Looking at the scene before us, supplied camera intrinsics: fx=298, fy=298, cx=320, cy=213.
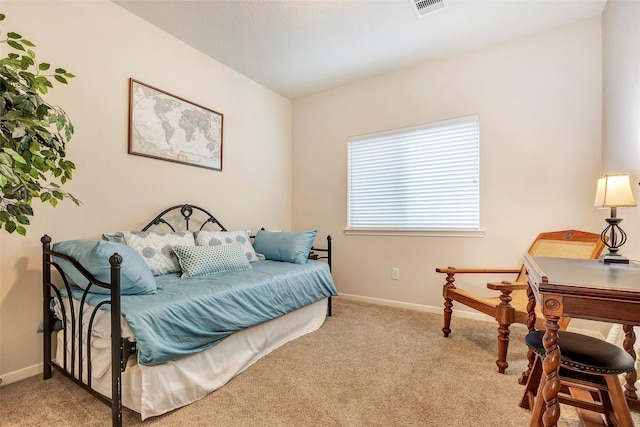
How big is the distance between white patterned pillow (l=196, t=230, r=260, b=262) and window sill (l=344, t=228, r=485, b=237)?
1.21 meters

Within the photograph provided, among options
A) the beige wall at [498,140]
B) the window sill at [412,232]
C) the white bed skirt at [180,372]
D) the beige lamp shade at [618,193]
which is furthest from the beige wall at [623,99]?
the white bed skirt at [180,372]

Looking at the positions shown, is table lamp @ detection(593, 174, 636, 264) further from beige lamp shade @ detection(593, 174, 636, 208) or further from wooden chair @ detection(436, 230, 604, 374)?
wooden chair @ detection(436, 230, 604, 374)

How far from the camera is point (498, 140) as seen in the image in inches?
106

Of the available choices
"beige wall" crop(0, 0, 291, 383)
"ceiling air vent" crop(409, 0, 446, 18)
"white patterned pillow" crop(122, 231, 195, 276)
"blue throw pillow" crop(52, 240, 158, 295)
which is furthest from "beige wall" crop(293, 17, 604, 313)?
"blue throw pillow" crop(52, 240, 158, 295)

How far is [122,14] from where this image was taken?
2252 mm

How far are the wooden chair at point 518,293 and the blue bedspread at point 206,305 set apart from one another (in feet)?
3.84

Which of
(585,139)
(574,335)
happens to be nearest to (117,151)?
(574,335)

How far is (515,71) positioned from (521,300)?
1957mm

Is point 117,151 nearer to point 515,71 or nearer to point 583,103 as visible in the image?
point 515,71

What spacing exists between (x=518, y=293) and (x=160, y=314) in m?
2.47

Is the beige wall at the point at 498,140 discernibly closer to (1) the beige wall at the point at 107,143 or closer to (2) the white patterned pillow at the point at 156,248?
(1) the beige wall at the point at 107,143

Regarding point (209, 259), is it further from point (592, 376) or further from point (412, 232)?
point (592, 376)

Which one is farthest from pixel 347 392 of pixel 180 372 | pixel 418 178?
pixel 418 178

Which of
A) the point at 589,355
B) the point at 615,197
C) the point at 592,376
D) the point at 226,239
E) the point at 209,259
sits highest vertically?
the point at 615,197
